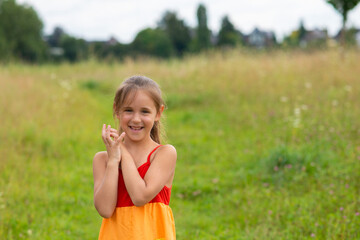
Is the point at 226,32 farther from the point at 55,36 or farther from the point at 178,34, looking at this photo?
the point at 55,36

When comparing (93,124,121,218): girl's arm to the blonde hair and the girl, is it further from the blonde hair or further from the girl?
the blonde hair

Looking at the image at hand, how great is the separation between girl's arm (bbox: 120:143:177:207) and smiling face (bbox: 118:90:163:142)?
4.0 inches

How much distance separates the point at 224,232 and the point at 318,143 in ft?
7.17

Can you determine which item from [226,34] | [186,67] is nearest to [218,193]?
[186,67]

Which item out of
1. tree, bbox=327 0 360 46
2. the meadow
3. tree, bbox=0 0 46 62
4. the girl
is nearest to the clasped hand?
the girl

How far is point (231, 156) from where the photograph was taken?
5566mm

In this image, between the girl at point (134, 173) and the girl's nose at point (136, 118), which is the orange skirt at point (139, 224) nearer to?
the girl at point (134, 173)

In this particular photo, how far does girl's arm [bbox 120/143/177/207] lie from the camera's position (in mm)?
1791

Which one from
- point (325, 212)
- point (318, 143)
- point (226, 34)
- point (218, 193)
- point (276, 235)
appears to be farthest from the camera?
point (226, 34)

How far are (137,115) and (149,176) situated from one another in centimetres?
31

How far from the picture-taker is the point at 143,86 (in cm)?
195

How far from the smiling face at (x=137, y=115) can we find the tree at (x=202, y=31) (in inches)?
1270

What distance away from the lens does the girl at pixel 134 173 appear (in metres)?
1.80

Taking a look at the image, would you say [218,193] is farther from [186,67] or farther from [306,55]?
[186,67]
